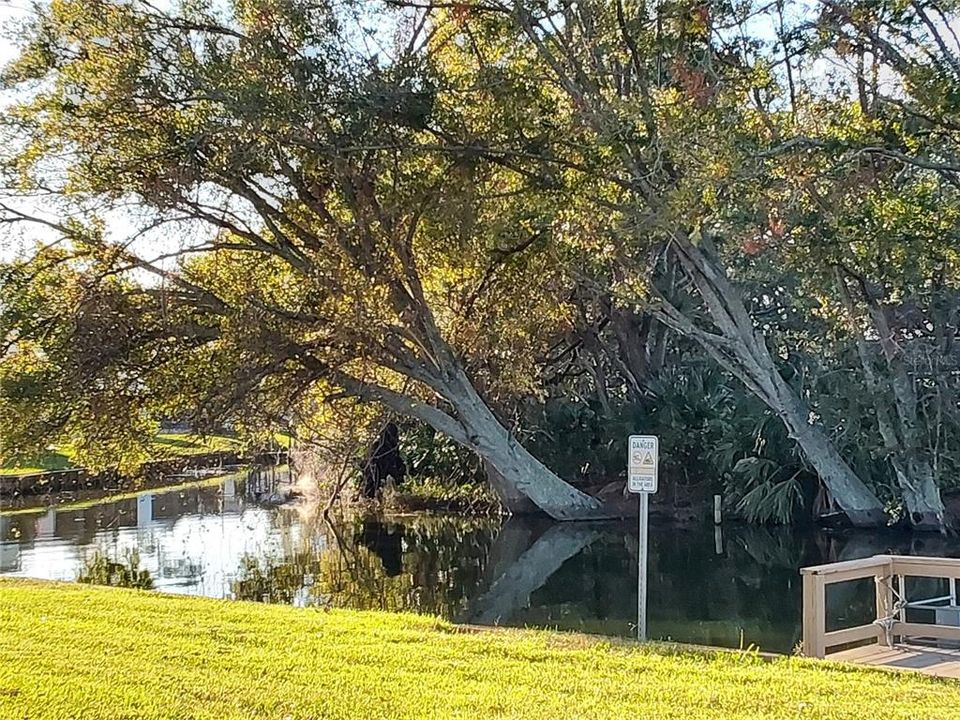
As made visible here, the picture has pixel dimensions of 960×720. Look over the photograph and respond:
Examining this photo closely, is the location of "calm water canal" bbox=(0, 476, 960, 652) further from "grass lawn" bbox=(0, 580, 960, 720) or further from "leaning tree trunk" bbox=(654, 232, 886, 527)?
"grass lawn" bbox=(0, 580, 960, 720)

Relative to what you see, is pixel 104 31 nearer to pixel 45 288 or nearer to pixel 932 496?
pixel 45 288

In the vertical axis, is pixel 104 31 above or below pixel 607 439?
above

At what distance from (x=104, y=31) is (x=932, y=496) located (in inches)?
725

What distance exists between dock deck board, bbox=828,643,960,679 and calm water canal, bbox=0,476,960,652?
2.52 metres

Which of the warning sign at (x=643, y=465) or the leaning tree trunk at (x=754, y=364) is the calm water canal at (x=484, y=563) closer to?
the leaning tree trunk at (x=754, y=364)

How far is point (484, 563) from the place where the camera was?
1920 centimetres

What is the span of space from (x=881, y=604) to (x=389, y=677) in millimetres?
4430

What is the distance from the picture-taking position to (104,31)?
651 inches

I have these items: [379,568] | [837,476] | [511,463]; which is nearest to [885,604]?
[379,568]

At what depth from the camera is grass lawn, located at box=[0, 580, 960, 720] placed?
19.9ft

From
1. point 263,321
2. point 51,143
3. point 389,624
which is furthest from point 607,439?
point 389,624

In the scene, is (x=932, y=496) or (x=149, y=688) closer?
(x=149, y=688)

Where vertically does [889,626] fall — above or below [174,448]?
below

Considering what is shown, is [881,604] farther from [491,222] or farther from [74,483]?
[74,483]
